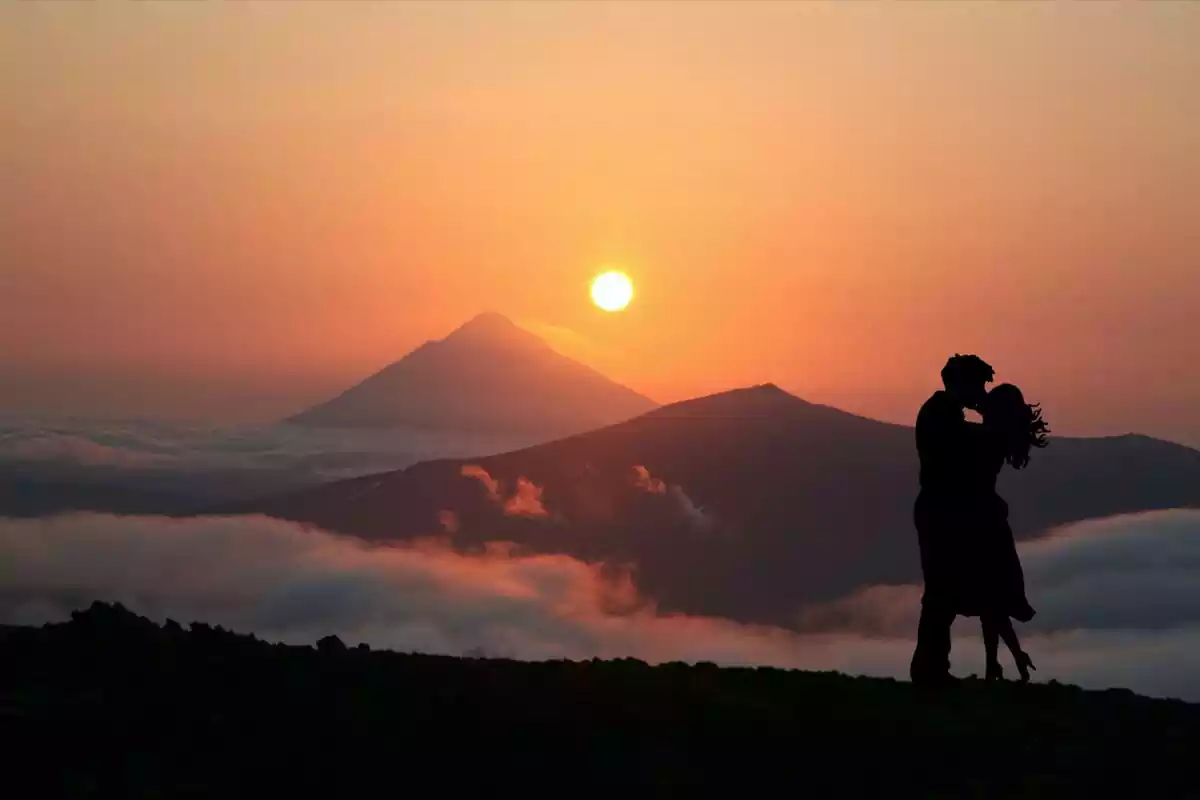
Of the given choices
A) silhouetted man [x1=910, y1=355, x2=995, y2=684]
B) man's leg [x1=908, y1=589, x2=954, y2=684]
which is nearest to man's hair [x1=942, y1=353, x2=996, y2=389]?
silhouetted man [x1=910, y1=355, x2=995, y2=684]

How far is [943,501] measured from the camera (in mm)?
14234

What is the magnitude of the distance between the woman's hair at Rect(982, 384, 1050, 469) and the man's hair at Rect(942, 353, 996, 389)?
25 cm

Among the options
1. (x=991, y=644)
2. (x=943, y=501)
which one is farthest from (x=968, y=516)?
(x=991, y=644)

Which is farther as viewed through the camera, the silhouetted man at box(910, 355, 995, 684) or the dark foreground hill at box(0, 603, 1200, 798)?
the silhouetted man at box(910, 355, 995, 684)

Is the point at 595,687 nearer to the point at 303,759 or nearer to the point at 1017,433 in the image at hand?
the point at 303,759

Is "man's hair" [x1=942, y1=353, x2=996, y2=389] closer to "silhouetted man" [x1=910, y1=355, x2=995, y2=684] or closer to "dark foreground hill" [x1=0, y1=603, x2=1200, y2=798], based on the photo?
"silhouetted man" [x1=910, y1=355, x2=995, y2=684]

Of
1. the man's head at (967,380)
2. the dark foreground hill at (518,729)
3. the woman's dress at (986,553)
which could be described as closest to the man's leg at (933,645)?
the woman's dress at (986,553)

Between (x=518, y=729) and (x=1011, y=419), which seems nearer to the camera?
(x=518, y=729)

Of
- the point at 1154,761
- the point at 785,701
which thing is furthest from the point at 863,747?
the point at 1154,761

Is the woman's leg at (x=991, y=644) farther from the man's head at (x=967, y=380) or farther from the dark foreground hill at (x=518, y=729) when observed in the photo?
the man's head at (x=967, y=380)

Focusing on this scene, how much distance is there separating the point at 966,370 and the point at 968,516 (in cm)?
177

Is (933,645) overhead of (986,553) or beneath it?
beneath

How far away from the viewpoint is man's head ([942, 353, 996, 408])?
1426 cm

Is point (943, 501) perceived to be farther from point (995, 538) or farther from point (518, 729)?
point (518, 729)
